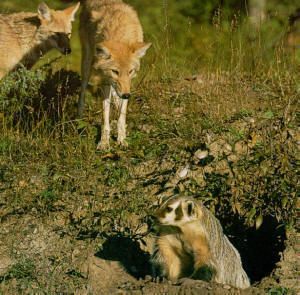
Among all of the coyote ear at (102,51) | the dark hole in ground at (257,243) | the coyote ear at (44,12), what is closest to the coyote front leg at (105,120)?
the coyote ear at (102,51)

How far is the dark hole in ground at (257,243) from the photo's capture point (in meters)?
7.79

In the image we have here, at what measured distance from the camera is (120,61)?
28.3ft

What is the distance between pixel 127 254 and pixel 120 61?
2.31 meters

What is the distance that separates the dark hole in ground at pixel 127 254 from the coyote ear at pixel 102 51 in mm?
2178

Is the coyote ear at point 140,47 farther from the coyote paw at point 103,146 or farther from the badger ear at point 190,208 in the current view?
the badger ear at point 190,208

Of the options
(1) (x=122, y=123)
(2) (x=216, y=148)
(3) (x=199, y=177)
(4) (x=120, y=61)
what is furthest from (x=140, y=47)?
(3) (x=199, y=177)

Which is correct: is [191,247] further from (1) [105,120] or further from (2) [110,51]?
(1) [105,120]

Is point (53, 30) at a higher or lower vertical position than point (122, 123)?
higher

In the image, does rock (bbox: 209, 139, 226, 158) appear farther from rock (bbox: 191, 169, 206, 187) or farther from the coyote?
the coyote

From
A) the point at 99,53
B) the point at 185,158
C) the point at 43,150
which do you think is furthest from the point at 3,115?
the point at 185,158

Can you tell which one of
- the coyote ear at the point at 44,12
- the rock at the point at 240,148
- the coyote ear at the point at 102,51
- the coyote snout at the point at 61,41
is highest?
the coyote ear at the point at 44,12

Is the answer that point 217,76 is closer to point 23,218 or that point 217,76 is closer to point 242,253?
point 242,253

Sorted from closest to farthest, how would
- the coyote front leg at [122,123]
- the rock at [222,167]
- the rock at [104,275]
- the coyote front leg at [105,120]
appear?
the rock at [104,275]
the rock at [222,167]
the coyote front leg at [105,120]
the coyote front leg at [122,123]

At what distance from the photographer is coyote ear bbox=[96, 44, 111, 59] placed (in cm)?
848
